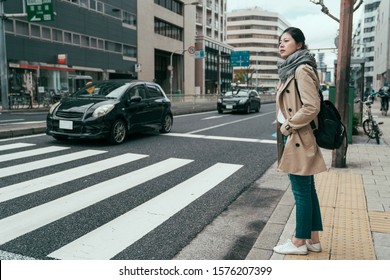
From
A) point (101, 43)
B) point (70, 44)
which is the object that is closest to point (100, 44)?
point (101, 43)

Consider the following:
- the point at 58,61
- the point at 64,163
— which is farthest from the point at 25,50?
the point at 64,163

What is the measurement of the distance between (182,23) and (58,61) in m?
27.4

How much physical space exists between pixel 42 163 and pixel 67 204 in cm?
241

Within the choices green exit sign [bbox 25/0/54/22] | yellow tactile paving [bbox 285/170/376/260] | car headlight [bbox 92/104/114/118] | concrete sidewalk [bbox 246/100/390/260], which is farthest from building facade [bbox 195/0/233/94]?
yellow tactile paving [bbox 285/170/376/260]

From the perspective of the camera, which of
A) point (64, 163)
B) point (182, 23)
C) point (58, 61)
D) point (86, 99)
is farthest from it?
point (182, 23)

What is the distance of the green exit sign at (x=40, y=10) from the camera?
19219 mm

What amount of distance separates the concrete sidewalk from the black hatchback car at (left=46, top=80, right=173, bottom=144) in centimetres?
385

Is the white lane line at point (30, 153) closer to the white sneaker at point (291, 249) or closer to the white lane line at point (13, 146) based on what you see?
the white lane line at point (13, 146)

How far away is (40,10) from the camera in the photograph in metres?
19.5

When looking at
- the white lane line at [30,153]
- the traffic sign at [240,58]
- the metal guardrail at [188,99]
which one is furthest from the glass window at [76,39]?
the white lane line at [30,153]

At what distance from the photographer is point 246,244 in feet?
10.7

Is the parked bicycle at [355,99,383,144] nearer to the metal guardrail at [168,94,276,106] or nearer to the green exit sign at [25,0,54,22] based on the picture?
the metal guardrail at [168,94,276,106]

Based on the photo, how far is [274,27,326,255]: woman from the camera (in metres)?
2.62

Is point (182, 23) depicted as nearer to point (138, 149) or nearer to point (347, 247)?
point (138, 149)
